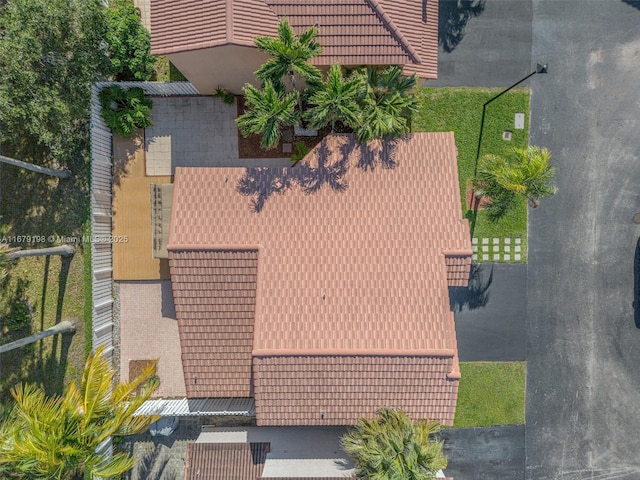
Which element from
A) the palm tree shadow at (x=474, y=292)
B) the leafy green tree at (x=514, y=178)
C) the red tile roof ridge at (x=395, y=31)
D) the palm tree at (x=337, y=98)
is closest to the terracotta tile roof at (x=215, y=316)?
the palm tree at (x=337, y=98)

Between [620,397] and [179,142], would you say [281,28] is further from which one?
[620,397]

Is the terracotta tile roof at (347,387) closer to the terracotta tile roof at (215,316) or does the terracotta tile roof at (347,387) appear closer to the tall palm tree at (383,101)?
the terracotta tile roof at (215,316)

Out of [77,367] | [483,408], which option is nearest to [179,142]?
[77,367]

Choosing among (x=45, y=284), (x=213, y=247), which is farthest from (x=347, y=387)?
(x=45, y=284)

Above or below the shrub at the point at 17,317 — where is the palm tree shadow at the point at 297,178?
above

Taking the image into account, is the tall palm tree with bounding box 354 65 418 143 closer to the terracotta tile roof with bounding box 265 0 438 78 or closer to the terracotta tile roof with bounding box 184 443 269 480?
the terracotta tile roof with bounding box 265 0 438 78

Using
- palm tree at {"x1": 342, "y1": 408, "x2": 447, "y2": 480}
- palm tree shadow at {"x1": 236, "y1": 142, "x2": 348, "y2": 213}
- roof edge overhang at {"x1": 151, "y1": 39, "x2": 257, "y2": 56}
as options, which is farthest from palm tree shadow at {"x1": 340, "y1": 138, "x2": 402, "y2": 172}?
palm tree at {"x1": 342, "y1": 408, "x2": 447, "y2": 480}

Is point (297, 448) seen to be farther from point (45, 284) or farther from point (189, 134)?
point (189, 134)
